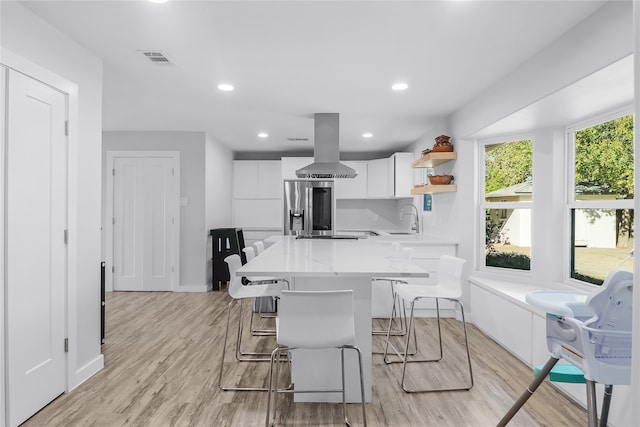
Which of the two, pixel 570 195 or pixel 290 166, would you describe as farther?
pixel 290 166

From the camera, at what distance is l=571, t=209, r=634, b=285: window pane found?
2912mm

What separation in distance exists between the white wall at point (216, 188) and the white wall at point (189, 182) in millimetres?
79

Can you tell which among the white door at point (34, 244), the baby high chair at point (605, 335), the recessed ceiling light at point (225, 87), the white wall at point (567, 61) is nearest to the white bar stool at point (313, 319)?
the baby high chair at point (605, 335)

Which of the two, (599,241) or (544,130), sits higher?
(544,130)

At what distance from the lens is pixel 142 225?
232 inches

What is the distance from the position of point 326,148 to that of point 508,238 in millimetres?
2360

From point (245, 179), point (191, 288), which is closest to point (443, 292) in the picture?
point (191, 288)

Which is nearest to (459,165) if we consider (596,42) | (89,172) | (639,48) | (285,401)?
(596,42)

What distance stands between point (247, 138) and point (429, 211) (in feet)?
10.6

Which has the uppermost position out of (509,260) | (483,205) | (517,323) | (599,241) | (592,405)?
(483,205)

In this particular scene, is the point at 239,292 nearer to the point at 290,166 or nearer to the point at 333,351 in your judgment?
the point at 333,351

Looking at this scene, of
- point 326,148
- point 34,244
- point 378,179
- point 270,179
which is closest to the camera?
point 34,244

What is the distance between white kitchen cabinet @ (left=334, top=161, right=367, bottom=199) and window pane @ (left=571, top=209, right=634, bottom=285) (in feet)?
13.7

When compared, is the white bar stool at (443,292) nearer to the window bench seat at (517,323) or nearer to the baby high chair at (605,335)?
the window bench seat at (517,323)
